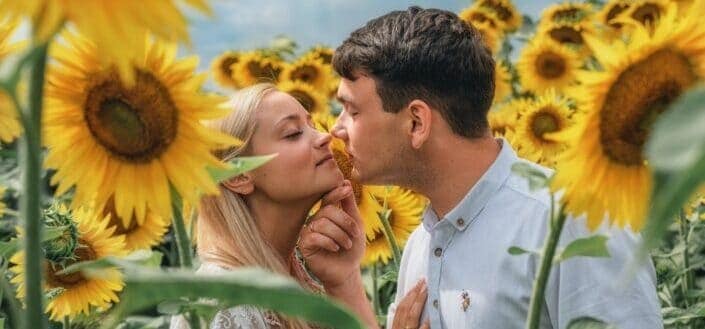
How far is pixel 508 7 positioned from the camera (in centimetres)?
604

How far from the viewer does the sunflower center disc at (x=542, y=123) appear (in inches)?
161

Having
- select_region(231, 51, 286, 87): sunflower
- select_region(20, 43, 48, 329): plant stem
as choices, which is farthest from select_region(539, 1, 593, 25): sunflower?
select_region(20, 43, 48, 329): plant stem

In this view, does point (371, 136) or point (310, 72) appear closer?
point (371, 136)

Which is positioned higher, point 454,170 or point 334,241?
point 454,170

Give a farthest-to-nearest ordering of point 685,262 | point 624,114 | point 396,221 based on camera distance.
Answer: point 685,262
point 396,221
point 624,114

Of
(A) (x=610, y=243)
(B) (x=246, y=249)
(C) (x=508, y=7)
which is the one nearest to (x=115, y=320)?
(A) (x=610, y=243)

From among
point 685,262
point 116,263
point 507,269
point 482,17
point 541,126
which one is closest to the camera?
point 116,263

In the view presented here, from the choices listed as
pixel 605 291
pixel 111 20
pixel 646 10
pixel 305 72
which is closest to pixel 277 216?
pixel 605 291

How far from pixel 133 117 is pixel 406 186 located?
1526 millimetres

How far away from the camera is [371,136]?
8.54 feet

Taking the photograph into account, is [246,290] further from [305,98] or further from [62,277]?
[305,98]

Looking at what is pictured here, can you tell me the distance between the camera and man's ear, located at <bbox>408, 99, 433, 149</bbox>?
2.58m

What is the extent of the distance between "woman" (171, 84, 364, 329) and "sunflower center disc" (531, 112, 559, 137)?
1694mm

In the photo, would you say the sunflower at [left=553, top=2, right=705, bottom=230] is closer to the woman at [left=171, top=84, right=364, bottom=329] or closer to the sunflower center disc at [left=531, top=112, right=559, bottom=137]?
the woman at [left=171, top=84, right=364, bottom=329]
